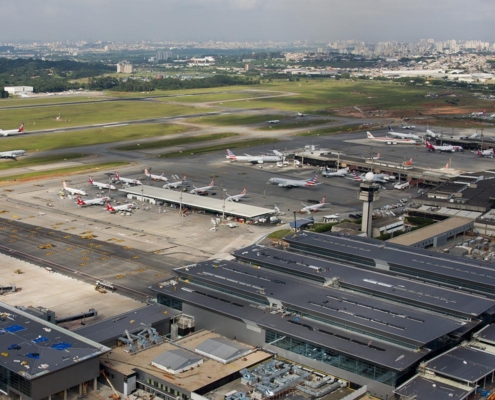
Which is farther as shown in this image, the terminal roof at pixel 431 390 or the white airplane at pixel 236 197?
the white airplane at pixel 236 197

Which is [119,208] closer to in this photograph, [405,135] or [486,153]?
[486,153]

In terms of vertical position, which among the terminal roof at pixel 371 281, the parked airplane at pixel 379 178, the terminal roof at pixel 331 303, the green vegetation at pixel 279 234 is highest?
the terminal roof at pixel 371 281

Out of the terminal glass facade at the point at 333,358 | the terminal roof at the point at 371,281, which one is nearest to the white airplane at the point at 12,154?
the terminal roof at the point at 371,281

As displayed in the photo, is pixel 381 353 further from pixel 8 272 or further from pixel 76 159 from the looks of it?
pixel 76 159

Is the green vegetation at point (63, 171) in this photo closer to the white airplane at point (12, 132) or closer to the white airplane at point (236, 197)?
the white airplane at point (236, 197)

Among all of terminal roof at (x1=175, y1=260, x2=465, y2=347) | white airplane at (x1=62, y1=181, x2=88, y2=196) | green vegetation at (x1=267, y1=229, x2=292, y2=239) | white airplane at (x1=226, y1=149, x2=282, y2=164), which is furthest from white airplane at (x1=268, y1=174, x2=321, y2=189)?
terminal roof at (x1=175, y1=260, x2=465, y2=347)
